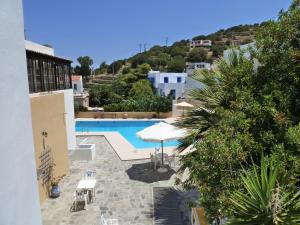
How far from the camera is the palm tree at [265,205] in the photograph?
3.96 m

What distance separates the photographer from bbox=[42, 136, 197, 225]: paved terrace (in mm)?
9250

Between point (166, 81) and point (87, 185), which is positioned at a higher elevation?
point (166, 81)

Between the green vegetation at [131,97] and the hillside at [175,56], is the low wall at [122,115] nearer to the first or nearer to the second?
the green vegetation at [131,97]

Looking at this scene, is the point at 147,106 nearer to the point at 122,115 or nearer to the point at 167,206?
the point at 122,115

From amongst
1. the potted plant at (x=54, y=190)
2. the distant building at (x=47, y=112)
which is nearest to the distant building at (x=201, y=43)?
the distant building at (x=47, y=112)

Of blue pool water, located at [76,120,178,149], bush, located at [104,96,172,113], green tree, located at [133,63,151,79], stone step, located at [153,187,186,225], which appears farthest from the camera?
green tree, located at [133,63,151,79]

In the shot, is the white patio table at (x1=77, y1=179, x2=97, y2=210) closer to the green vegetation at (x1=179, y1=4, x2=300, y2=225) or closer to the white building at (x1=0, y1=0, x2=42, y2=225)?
the white building at (x1=0, y1=0, x2=42, y2=225)

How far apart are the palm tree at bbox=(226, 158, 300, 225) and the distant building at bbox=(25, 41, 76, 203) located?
837 cm

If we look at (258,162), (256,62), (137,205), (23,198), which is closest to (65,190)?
(137,205)

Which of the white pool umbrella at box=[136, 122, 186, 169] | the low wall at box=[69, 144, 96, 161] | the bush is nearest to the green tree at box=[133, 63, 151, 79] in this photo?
the bush

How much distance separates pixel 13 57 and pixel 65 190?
834cm

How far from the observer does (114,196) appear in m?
10.9

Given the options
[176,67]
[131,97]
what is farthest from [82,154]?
[176,67]

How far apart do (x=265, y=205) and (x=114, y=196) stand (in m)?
8.07
